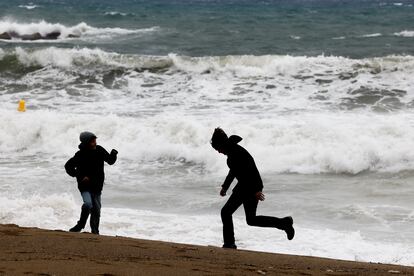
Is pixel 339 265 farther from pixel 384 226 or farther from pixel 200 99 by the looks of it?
pixel 200 99

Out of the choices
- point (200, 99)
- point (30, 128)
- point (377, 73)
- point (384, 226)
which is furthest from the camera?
point (377, 73)

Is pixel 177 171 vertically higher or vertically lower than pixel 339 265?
lower

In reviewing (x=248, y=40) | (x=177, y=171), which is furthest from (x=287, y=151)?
(x=248, y=40)

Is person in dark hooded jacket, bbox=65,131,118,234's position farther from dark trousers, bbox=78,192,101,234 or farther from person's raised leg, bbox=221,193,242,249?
person's raised leg, bbox=221,193,242,249

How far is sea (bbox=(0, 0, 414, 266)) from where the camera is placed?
9.55 m

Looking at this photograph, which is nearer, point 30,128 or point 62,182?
point 62,182

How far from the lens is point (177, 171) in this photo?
43.3 feet

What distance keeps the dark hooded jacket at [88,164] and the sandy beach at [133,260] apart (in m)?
0.59

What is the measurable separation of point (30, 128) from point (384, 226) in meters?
9.11

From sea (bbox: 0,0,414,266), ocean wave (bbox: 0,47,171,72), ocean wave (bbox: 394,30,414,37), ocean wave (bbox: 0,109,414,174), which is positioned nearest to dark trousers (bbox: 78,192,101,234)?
sea (bbox: 0,0,414,266)

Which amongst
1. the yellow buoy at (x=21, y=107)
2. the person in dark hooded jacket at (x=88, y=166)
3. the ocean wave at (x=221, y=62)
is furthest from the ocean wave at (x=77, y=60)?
the person in dark hooded jacket at (x=88, y=166)

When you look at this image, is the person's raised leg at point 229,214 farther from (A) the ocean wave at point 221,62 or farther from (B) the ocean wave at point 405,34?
(B) the ocean wave at point 405,34

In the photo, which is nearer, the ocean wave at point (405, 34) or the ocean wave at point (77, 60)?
the ocean wave at point (77, 60)

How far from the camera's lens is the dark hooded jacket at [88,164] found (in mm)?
7191
